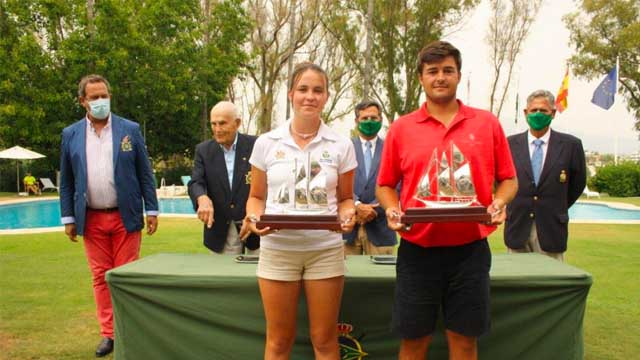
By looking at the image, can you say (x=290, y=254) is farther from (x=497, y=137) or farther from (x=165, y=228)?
(x=165, y=228)

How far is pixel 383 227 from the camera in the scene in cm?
385

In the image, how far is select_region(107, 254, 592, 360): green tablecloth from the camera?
8.84ft

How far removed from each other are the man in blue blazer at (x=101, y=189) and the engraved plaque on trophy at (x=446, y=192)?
221 cm

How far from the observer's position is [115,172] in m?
3.47

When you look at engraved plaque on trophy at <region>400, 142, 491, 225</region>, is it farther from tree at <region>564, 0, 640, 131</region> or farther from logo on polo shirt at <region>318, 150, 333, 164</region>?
tree at <region>564, 0, 640, 131</region>

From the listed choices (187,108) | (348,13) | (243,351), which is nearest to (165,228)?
Answer: (243,351)

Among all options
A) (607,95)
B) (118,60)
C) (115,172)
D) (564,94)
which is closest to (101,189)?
(115,172)

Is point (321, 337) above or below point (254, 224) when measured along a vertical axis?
below

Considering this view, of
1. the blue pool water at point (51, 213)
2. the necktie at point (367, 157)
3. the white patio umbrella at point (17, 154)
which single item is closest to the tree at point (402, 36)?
the blue pool water at point (51, 213)

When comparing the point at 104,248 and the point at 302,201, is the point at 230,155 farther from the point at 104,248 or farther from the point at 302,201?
the point at 302,201

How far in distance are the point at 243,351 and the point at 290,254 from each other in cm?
92

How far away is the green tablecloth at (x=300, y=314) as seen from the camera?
2.69 m

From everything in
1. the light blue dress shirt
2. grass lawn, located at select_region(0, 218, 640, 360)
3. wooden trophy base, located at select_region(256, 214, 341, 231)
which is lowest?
grass lawn, located at select_region(0, 218, 640, 360)

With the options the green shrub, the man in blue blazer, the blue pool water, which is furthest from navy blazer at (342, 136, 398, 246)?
the green shrub
